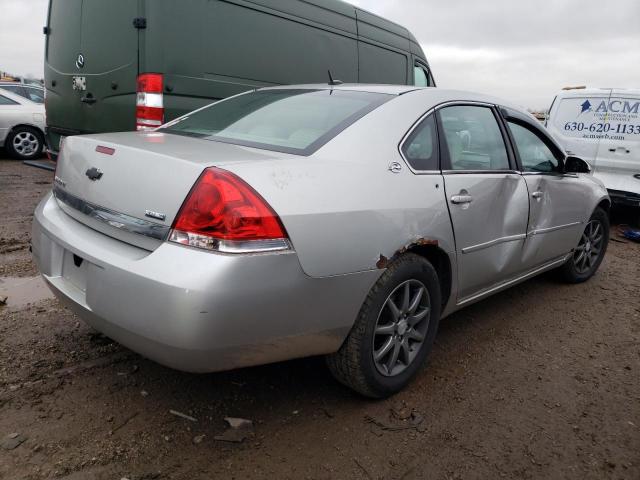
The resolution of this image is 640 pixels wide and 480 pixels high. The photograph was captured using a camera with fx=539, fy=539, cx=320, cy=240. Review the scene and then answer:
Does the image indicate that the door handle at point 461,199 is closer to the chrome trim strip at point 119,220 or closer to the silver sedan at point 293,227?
the silver sedan at point 293,227

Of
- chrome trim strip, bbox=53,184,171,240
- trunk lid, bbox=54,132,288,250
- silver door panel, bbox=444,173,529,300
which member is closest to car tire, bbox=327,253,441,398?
silver door panel, bbox=444,173,529,300

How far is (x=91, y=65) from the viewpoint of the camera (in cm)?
536

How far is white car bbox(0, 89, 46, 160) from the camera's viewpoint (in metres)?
9.60

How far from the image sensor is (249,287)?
1.91 meters

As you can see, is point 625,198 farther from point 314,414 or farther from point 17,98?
point 17,98

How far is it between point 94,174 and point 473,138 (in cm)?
209

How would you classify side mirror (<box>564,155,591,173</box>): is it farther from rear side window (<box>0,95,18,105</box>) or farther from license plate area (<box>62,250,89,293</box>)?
rear side window (<box>0,95,18,105</box>)

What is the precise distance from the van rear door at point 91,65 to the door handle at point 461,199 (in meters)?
3.42

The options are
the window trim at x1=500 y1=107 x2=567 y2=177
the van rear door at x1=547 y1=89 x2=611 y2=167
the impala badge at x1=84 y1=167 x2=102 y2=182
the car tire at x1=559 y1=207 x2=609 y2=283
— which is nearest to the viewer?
the impala badge at x1=84 y1=167 x2=102 y2=182

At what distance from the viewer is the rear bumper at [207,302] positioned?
73.6 inches

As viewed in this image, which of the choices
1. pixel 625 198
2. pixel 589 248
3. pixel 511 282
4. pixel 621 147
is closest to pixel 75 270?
pixel 511 282

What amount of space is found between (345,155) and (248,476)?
1345 mm

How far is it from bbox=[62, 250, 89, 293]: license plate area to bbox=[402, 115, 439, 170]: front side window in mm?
1518

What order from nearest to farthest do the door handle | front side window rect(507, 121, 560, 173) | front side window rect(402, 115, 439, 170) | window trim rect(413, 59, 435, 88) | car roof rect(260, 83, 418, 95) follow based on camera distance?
front side window rect(402, 115, 439, 170) < the door handle < car roof rect(260, 83, 418, 95) < front side window rect(507, 121, 560, 173) < window trim rect(413, 59, 435, 88)
